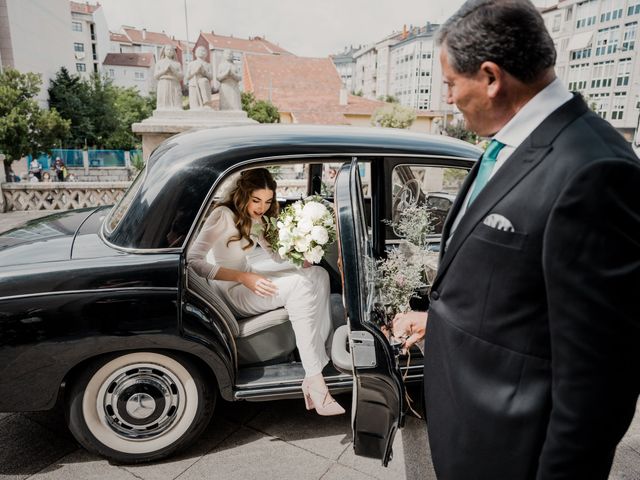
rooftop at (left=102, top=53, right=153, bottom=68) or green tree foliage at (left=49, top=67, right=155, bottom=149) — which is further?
rooftop at (left=102, top=53, right=153, bottom=68)

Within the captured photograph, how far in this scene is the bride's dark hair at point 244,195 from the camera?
10.8ft

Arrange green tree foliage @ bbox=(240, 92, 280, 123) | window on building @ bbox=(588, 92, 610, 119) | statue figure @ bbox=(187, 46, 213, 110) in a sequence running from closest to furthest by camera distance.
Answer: statue figure @ bbox=(187, 46, 213, 110) < green tree foliage @ bbox=(240, 92, 280, 123) < window on building @ bbox=(588, 92, 610, 119)

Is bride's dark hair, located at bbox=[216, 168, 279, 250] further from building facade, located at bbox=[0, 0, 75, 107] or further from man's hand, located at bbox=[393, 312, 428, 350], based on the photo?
building facade, located at bbox=[0, 0, 75, 107]

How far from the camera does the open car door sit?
199 centimetres

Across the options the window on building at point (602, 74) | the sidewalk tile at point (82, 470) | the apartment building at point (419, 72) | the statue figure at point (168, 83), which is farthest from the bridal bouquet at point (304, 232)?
the apartment building at point (419, 72)

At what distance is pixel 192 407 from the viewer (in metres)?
2.75

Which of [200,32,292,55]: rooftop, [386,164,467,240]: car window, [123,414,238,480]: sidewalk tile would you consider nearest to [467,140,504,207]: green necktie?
[386,164,467,240]: car window

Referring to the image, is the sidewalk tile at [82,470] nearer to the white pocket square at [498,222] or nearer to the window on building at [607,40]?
the white pocket square at [498,222]

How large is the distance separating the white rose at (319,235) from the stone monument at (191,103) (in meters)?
9.20

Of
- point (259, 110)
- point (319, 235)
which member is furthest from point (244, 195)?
point (259, 110)

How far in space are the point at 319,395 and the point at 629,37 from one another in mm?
72867

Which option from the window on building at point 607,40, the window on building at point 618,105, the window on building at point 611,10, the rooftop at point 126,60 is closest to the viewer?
the window on building at point 618,105

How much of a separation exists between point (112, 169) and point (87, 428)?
109ft

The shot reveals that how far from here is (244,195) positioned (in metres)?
3.30
